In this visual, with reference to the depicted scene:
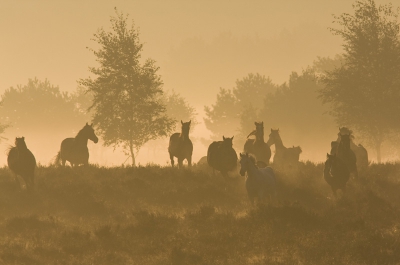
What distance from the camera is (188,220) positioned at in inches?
640

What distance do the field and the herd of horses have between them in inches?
24.5

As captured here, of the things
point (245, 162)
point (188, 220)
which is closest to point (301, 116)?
point (245, 162)

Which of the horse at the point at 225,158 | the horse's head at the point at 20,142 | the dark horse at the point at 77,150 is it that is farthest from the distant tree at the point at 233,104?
the horse's head at the point at 20,142

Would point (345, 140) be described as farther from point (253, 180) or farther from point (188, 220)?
point (188, 220)

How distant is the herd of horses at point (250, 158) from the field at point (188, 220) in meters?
0.62

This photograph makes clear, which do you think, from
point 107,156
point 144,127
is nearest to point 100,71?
point 144,127

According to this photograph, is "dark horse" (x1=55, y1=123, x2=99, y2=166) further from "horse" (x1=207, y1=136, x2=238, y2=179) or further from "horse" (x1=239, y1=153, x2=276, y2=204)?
"horse" (x1=239, y1=153, x2=276, y2=204)

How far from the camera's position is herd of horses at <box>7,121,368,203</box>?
18.4m

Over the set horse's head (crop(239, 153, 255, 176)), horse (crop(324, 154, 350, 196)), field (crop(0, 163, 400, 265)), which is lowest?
field (crop(0, 163, 400, 265))

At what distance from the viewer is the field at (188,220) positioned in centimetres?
1338

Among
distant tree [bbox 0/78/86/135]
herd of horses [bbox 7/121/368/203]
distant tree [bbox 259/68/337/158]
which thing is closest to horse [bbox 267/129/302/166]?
herd of horses [bbox 7/121/368/203]

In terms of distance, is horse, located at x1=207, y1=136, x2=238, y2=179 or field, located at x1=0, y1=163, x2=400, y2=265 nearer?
field, located at x1=0, y1=163, x2=400, y2=265

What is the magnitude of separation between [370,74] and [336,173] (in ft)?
84.9

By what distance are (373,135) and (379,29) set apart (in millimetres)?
8687
